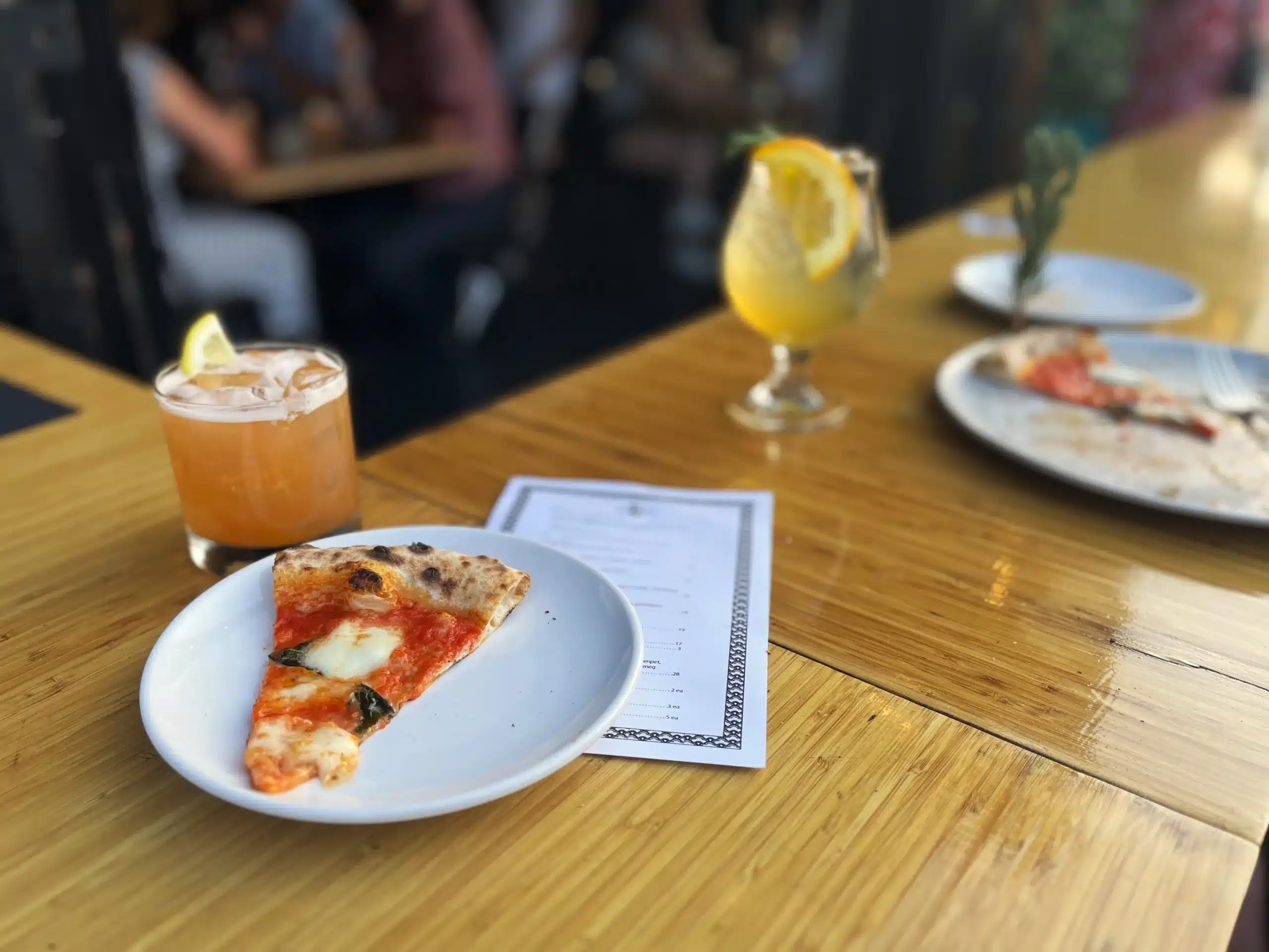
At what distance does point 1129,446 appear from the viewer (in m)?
0.87

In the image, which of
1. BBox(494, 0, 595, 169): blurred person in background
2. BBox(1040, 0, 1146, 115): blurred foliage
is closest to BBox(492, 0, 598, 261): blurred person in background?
BBox(494, 0, 595, 169): blurred person in background

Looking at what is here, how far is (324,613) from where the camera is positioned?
1.97 ft

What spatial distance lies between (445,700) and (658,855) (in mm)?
147

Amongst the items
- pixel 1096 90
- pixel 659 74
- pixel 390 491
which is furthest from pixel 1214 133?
pixel 659 74

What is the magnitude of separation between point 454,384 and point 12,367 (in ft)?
6.62

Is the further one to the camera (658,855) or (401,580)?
(401,580)

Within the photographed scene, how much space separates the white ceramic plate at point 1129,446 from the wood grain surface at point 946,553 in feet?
0.08

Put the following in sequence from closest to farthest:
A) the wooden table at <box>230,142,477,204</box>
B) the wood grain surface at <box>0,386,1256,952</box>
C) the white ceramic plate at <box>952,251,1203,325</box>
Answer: the wood grain surface at <box>0,386,1256,952</box>
the white ceramic plate at <box>952,251,1203,325</box>
the wooden table at <box>230,142,477,204</box>

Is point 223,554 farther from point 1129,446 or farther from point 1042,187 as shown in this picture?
point 1042,187

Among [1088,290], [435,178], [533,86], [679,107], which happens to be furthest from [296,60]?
[1088,290]

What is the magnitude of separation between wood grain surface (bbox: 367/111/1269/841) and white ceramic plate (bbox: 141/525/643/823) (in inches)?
5.8

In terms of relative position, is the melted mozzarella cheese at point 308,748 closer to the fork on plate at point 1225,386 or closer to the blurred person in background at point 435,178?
the fork on plate at point 1225,386

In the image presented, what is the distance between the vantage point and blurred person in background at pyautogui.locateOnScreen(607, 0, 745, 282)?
16.6ft

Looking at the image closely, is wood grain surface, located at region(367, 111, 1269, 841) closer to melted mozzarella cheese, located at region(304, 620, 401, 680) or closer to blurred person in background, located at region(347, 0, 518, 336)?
melted mozzarella cheese, located at region(304, 620, 401, 680)
